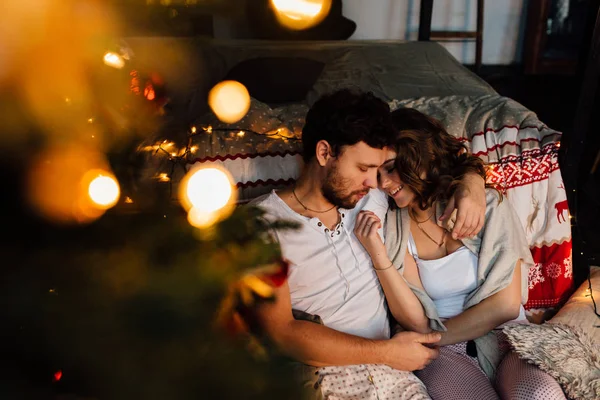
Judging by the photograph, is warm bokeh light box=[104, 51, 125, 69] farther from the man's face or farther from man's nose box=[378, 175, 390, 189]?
man's nose box=[378, 175, 390, 189]

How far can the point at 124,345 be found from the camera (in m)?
0.53

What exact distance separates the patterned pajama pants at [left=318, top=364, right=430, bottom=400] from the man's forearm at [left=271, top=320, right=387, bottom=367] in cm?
3

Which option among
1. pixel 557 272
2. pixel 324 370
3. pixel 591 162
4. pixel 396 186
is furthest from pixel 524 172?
pixel 591 162

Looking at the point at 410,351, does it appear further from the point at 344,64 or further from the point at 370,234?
the point at 344,64

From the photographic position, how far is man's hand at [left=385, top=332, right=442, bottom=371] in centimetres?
127

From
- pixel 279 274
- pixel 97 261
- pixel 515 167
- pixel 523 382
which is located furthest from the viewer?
pixel 515 167

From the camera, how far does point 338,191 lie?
4.46 feet

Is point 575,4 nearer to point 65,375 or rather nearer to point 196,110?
point 196,110

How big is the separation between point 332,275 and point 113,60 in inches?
30.9

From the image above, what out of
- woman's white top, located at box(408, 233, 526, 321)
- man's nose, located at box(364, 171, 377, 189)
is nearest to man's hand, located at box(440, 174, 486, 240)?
woman's white top, located at box(408, 233, 526, 321)

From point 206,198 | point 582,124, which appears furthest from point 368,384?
point 582,124

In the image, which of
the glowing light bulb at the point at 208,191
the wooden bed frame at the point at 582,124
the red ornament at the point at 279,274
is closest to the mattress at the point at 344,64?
the wooden bed frame at the point at 582,124

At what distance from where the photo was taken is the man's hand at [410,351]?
1274 mm

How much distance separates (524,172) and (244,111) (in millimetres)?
942
